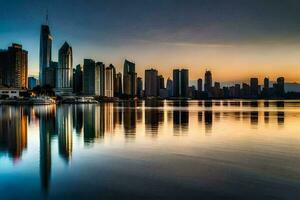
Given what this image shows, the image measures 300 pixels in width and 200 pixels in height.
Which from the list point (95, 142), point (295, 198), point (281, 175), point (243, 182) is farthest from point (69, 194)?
point (95, 142)

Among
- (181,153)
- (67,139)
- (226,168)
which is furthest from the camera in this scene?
(67,139)

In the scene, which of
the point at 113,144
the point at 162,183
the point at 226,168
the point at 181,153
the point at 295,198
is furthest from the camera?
the point at 113,144

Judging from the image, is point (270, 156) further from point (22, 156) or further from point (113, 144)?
point (22, 156)

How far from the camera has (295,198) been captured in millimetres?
14195

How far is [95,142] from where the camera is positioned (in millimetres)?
32000

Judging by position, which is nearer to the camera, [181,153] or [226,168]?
[226,168]

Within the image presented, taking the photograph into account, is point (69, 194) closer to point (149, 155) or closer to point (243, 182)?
point (243, 182)

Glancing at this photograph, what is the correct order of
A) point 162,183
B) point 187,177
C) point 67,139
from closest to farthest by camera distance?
1. point 162,183
2. point 187,177
3. point 67,139

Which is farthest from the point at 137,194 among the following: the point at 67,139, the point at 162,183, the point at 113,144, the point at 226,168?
the point at 67,139

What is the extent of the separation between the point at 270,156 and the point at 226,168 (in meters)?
5.78

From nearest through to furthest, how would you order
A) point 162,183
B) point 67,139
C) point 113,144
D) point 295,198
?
1. point 295,198
2. point 162,183
3. point 113,144
4. point 67,139

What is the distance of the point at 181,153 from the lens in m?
25.7

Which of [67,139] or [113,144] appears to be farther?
[67,139]

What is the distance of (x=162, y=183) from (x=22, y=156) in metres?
11.9
